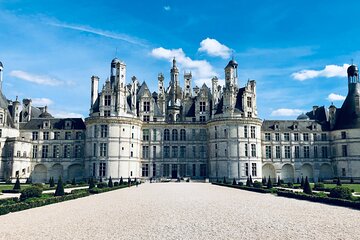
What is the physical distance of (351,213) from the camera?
18984 mm

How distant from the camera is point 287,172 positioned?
67.4 m

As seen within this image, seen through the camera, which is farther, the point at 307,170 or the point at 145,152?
the point at 307,170

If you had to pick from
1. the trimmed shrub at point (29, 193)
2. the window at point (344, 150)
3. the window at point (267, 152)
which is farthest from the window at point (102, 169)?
the window at point (344, 150)

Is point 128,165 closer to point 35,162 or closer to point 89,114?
point 89,114

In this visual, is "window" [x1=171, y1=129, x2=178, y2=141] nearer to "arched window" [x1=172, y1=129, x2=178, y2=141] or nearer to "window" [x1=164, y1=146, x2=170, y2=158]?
"arched window" [x1=172, y1=129, x2=178, y2=141]

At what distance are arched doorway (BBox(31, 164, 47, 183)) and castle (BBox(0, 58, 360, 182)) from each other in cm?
18

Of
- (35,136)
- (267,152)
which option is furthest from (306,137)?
(35,136)

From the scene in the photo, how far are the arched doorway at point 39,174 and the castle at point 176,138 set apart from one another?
0.18 m

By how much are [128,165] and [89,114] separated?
1188cm

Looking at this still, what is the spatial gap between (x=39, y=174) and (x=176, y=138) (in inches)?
1068

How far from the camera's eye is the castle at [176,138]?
60.6 metres

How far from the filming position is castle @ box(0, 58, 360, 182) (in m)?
60.6

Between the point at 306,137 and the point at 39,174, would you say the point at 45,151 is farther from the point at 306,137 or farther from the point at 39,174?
the point at 306,137

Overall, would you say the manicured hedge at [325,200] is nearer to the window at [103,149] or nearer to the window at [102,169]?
the window at [102,169]
